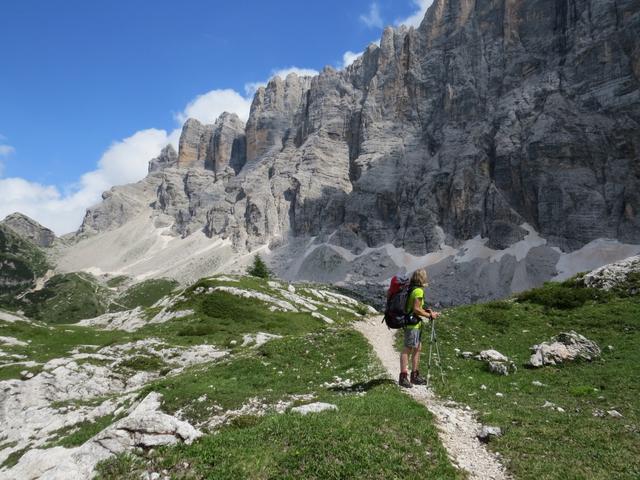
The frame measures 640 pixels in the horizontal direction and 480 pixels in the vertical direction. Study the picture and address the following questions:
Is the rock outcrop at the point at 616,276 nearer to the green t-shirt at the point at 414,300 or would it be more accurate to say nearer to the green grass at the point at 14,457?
the green t-shirt at the point at 414,300

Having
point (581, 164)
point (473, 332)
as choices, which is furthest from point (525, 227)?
point (473, 332)

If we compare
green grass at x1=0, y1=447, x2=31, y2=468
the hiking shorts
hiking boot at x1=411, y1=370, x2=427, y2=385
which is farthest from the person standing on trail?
green grass at x1=0, y1=447, x2=31, y2=468

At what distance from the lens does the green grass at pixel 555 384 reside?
11.1 metres

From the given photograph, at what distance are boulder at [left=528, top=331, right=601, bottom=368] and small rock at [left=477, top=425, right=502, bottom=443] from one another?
10.3 meters

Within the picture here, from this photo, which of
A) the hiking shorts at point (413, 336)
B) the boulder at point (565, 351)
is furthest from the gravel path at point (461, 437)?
the boulder at point (565, 351)

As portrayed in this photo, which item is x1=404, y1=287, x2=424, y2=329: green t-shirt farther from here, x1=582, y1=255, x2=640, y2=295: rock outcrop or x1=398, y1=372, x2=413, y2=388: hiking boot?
x1=582, y1=255, x2=640, y2=295: rock outcrop

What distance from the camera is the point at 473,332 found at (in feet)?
97.1

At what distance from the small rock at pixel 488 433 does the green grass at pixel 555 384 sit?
0.24 meters

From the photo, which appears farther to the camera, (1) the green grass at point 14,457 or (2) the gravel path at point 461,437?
(1) the green grass at point 14,457

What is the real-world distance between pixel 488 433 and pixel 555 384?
26.6ft

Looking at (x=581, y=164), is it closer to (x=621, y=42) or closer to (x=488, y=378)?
(x=621, y=42)

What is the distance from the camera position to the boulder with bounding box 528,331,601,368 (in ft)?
71.2

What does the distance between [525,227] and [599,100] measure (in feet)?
194

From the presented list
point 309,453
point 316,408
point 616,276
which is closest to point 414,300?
point 316,408
